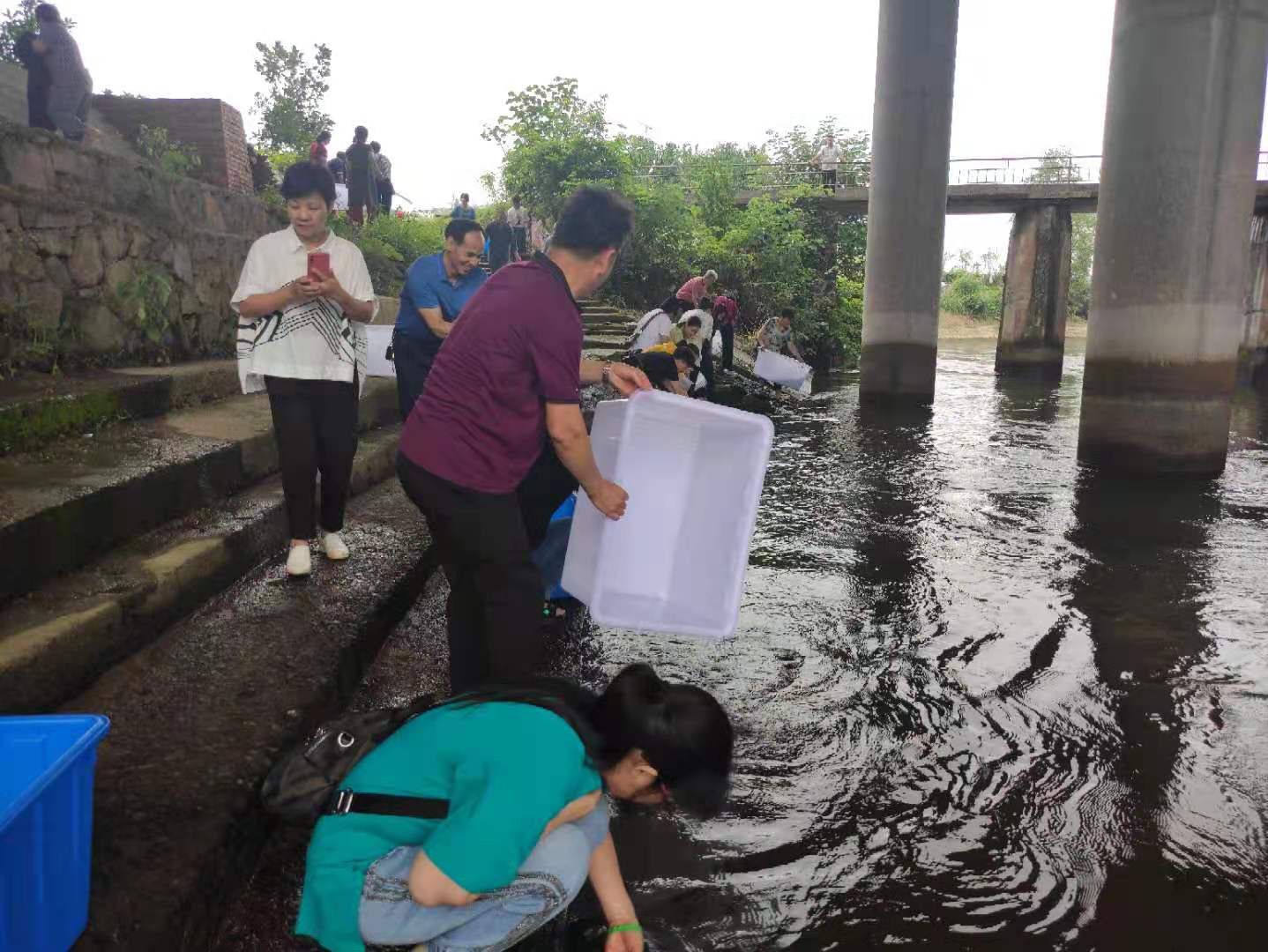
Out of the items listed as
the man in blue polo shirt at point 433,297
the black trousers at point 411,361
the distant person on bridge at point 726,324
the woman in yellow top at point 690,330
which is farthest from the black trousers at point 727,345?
the black trousers at point 411,361

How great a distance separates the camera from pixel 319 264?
11.7 feet

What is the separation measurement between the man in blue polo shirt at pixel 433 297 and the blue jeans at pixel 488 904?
9.87 ft

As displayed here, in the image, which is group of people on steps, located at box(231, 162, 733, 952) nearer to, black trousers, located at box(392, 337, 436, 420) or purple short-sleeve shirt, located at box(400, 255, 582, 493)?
purple short-sleeve shirt, located at box(400, 255, 582, 493)

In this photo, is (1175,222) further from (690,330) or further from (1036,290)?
(1036,290)

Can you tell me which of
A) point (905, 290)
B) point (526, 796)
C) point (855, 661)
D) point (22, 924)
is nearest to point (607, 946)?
point (526, 796)

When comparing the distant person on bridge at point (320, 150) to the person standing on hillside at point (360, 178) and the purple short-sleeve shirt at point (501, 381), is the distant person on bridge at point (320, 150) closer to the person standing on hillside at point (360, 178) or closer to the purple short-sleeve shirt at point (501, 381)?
the person standing on hillside at point (360, 178)

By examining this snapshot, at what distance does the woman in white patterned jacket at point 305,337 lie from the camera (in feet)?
11.7

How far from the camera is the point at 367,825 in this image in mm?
1809

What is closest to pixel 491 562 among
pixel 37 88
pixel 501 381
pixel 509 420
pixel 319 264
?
pixel 509 420

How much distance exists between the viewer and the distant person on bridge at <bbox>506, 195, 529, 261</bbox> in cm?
1686

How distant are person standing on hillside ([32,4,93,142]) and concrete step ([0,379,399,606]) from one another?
3.86 meters

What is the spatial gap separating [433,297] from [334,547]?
4.45 feet

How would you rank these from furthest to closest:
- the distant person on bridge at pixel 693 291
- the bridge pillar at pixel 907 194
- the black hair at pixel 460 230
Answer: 1. the bridge pillar at pixel 907 194
2. the distant person on bridge at pixel 693 291
3. the black hair at pixel 460 230

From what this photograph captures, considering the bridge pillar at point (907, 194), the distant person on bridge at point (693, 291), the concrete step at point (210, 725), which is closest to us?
the concrete step at point (210, 725)
